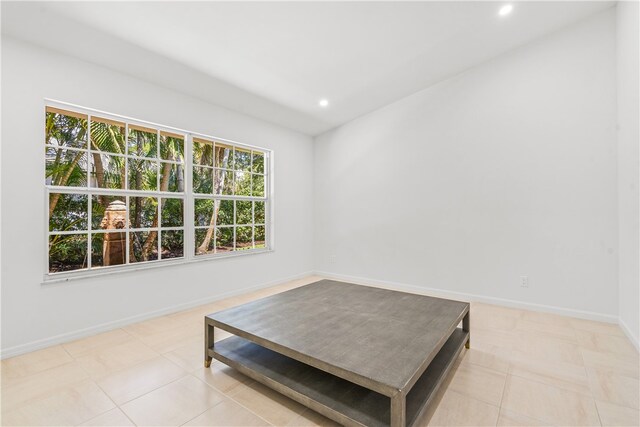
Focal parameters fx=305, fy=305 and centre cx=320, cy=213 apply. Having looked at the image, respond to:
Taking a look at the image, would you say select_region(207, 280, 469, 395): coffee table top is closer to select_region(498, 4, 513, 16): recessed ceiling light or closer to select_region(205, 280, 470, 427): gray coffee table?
select_region(205, 280, 470, 427): gray coffee table

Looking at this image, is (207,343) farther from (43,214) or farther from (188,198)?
(188,198)

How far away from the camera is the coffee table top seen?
1.49m

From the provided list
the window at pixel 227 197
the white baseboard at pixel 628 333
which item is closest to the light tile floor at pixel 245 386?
the white baseboard at pixel 628 333

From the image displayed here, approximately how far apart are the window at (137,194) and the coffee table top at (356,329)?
5.50 feet

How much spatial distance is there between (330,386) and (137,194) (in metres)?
2.68

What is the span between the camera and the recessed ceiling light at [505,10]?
9.52 feet

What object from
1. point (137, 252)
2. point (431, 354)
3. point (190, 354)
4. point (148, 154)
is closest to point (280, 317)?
point (190, 354)

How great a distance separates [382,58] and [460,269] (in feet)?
9.09

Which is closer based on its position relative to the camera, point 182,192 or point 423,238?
point 182,192

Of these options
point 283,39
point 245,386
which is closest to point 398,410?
point 245,386

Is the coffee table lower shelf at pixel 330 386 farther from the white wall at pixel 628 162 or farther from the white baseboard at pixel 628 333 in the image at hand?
the white wall at pixel 628 162

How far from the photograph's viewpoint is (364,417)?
4.79ft

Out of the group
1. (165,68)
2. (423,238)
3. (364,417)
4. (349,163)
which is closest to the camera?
(364,417)

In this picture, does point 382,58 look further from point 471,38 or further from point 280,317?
point 280,317
